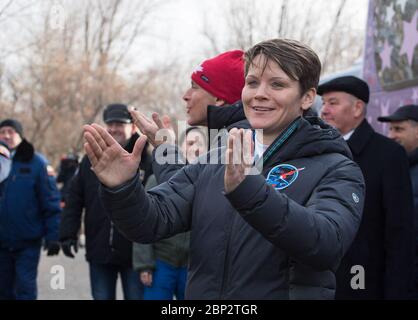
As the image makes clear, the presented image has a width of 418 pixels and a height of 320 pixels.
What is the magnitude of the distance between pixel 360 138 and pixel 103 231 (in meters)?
2.52

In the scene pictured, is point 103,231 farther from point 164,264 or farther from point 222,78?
point 222,78

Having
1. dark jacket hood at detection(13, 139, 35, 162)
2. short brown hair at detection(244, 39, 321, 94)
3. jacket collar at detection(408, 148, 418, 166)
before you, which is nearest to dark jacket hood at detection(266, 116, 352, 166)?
short brown hair at detection(244, 39, 321, 94)

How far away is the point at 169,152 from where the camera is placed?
10.2 feet

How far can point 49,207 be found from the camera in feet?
21.7

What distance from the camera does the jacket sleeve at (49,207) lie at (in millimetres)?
6625

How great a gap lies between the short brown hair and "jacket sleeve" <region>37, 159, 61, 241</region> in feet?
15.1

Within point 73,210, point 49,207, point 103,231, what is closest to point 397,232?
point 103,231

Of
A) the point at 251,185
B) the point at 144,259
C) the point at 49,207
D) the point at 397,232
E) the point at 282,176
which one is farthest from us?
the point at 49,207

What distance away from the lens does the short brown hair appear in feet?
7.61

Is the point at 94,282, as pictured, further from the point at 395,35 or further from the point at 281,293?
the point at 281,293

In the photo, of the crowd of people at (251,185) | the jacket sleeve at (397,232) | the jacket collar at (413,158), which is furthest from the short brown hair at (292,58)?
the jacket collar at (413,158)

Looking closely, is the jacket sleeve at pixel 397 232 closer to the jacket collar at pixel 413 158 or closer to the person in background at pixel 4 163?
the jacket collar at pixel 413 158
